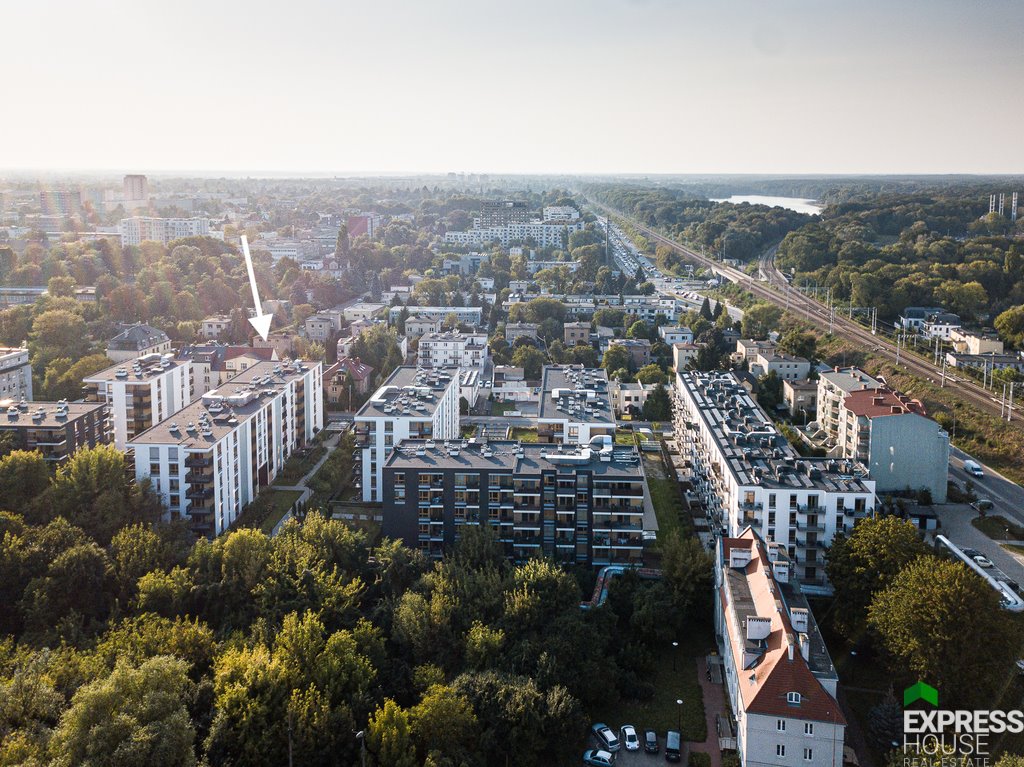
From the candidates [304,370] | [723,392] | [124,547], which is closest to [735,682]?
[124,547]

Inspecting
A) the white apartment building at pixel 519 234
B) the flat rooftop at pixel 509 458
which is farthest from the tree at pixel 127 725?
the white apartment building at pixel 519 234

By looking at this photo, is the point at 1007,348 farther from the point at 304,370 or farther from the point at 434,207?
the point at 434,207

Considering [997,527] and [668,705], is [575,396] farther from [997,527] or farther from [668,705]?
[668,705]

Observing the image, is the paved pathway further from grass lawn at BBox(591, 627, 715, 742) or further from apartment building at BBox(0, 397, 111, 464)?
apartment building at BBox(0, 397, 111, 464)

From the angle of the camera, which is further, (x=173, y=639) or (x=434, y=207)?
(x=434, y=207)

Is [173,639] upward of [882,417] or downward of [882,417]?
downward

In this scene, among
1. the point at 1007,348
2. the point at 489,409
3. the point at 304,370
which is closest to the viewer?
the point at 304,370

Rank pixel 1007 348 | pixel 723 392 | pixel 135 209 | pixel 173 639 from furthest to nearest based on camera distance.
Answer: pixel 135 209 → pixel 1007 348 → pixel 723 392 → pixel 173 639
